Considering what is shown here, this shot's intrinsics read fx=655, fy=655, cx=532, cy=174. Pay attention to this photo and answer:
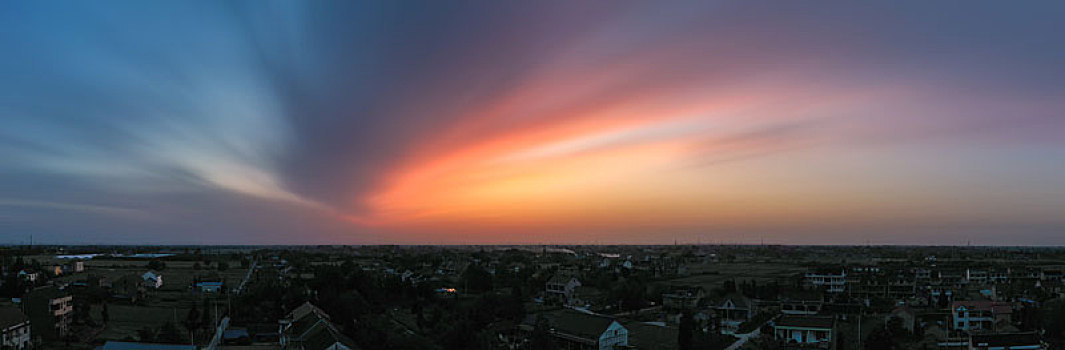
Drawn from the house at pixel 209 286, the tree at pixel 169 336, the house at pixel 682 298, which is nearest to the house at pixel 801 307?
the house at pixel 682 298

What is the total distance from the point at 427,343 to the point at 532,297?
71.6 feet

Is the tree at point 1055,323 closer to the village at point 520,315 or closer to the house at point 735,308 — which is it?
the village at point 520,315

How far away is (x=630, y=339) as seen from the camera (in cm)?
2566

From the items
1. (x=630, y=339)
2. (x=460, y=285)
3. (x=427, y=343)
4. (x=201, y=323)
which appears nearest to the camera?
(x=427, y=343)

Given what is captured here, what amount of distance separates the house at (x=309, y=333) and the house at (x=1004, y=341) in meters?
22.0

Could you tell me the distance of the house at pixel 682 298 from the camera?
127 ft

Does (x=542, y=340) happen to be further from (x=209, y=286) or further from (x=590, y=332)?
(x=209, y=286)

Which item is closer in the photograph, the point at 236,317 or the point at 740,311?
the point at 236,317

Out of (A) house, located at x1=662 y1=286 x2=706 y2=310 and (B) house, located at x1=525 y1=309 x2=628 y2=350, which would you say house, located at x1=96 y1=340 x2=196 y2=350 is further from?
(A) house, located at x1=662 y1=286 x2=706 y2=310

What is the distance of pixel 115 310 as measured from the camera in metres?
35.3

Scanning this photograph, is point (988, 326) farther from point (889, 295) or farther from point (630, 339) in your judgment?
point (630, 339)

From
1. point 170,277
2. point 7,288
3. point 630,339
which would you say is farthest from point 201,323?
point 170,277

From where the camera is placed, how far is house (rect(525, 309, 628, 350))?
78.3 ft

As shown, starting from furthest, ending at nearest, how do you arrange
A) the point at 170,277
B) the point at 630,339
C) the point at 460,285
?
the point at 170,277 < the point at 460,285 < the point at 630,339
